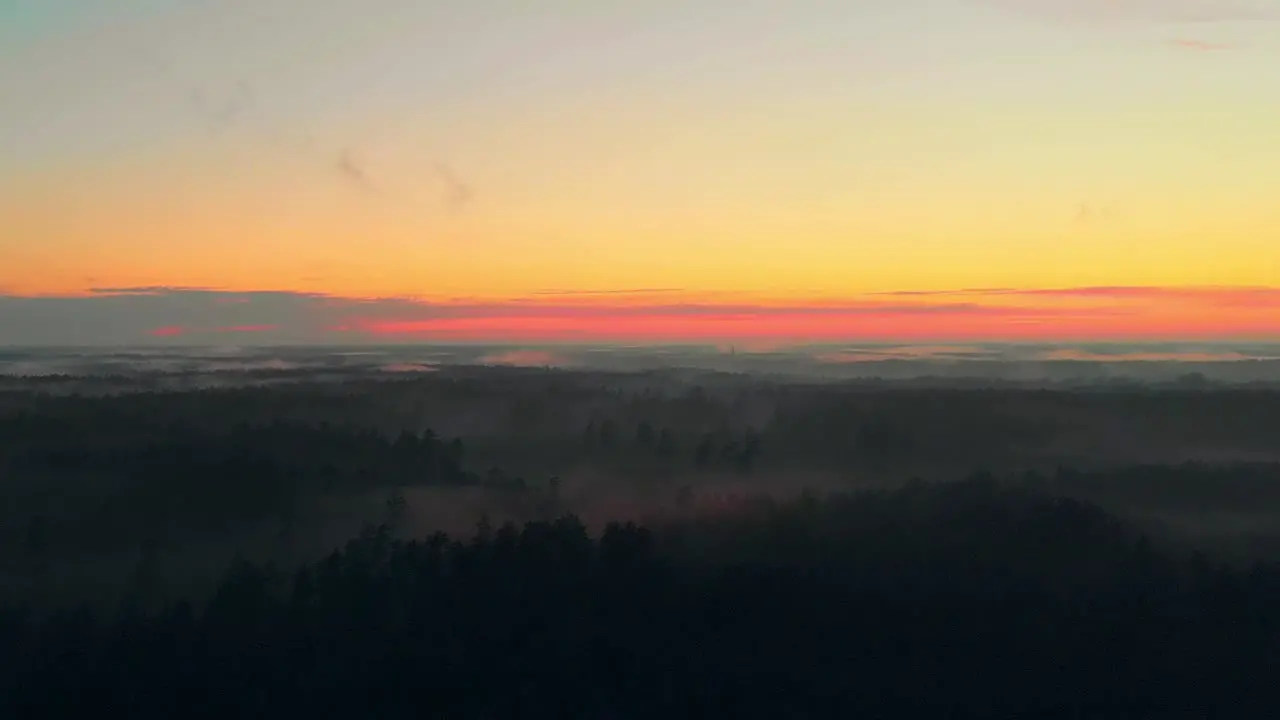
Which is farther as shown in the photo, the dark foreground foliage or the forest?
the forest

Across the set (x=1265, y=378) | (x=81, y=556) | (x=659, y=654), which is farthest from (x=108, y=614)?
(x=1265, y=378)

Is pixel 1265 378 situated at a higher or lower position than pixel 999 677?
higher

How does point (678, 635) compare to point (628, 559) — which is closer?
point (678, 635)

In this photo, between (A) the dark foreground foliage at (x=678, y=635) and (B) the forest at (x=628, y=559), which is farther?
(B) the forest at (x=628, y=559)

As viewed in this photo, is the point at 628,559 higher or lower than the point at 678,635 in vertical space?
higher

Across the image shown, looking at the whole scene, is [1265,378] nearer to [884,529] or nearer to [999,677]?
[884,529]
